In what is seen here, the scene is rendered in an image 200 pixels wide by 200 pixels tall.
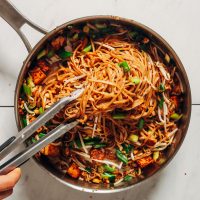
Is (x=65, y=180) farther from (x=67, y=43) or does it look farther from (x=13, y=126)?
(x=67, y=43)

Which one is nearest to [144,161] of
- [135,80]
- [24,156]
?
[135,80]

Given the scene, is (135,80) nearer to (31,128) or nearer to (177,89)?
(177,89)

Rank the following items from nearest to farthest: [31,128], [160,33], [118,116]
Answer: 1. [31,128]
2. [118,116]
3. [160,33]

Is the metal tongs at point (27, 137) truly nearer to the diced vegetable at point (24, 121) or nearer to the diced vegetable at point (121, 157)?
the diced vegetable at point (24, 121)

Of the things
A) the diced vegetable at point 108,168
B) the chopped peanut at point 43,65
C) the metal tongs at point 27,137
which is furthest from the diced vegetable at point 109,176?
the chopped peanut at point 43,65

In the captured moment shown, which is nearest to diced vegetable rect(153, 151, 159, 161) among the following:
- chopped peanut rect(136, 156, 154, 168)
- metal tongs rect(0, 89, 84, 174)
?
chopped peanut rect(136, 156, 154, 168)

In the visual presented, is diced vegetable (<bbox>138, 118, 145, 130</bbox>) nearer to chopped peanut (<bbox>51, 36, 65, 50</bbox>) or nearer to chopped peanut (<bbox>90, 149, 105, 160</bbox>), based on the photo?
chopped peanut (<bbox>90, 149, 105, 160</bbox>)
